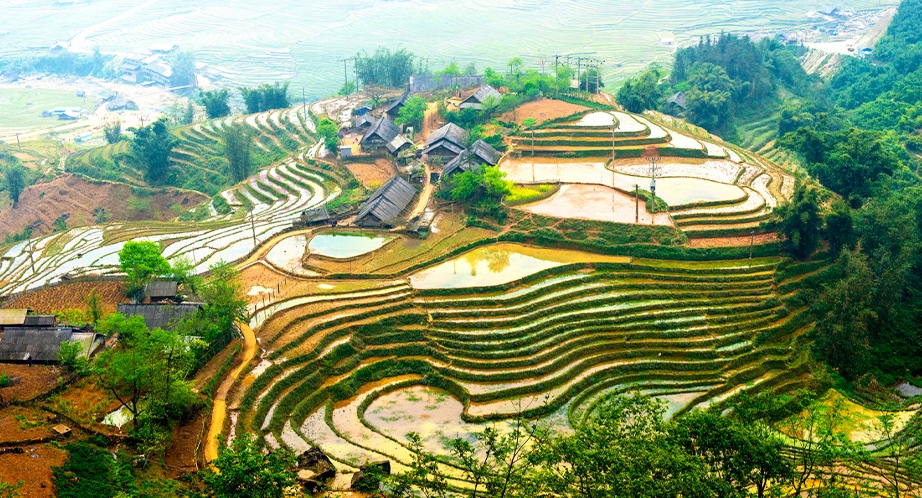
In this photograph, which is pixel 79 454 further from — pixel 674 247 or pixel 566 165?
pixel 566 165

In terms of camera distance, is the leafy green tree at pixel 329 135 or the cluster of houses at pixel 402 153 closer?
the cluster of houses at pixel 402 153

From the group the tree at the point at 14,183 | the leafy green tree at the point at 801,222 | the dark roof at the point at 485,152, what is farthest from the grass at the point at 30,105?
the leafy green tree at the point at 801,222

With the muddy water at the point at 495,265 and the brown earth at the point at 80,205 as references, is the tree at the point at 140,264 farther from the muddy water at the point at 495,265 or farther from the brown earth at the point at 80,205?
the brown earth at the point at 80,205

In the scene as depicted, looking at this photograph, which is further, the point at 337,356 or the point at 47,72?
the point at 47,72

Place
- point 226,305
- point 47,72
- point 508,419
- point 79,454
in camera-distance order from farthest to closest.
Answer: point 47,72 → point 226,305 → point 508,419 → point 79,454

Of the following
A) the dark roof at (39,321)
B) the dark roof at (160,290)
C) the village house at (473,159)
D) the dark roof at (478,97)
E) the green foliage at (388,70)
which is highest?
the green foliage at (388,70)

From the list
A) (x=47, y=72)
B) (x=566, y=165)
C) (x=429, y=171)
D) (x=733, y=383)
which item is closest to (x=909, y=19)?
(x=566, y=165)

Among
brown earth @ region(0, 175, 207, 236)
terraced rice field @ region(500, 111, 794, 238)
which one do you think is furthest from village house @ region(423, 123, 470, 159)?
brown earth @ region(0, 175, 207, 236)
